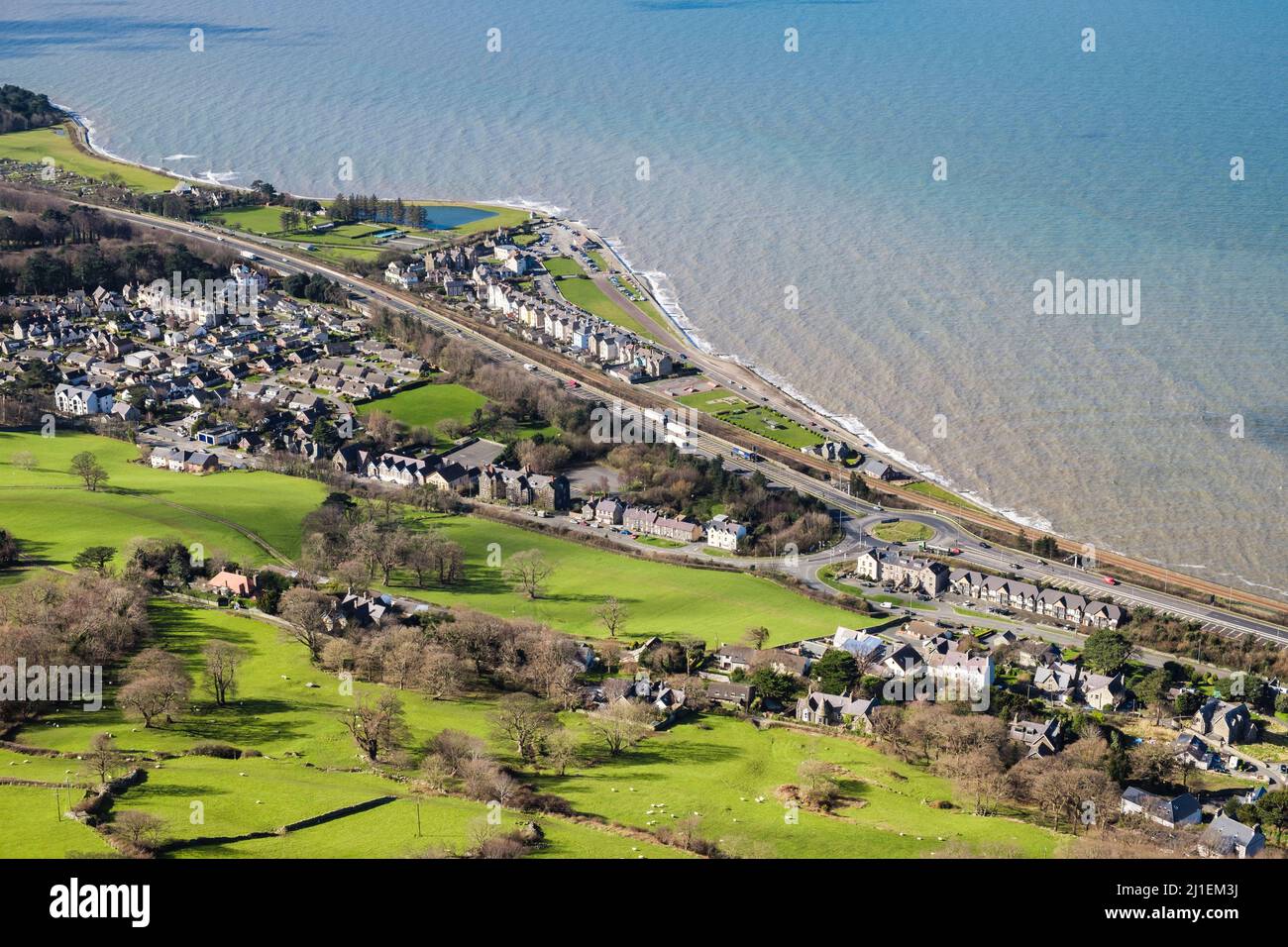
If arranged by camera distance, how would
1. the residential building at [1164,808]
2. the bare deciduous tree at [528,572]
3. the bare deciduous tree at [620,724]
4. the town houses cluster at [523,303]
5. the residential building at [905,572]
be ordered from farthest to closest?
the town houses cluster at [523,303] < the residential building at [905,572] < the bare deciduous tree at [528,572] < the bare deciduous tree at [620,724] < the residential building at [1164,808]

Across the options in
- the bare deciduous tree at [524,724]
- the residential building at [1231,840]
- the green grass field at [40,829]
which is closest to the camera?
the green grass field at [40,829]

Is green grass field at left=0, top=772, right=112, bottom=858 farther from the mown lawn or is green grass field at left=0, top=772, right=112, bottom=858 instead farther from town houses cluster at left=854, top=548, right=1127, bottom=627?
the mown lawn

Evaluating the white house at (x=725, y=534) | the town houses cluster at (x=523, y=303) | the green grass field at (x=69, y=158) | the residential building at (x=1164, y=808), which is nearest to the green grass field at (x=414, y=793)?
the residential building at (x=1164, y=808)

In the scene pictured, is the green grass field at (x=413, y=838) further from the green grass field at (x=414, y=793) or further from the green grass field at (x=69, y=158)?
the green grass field at (x=69, y=158)

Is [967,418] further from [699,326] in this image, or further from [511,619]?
[511,619]

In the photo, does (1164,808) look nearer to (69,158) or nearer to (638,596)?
(638,596)

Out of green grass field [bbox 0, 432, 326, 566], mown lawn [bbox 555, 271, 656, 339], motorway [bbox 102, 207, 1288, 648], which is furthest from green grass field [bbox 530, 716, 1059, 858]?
mown lawn [bbox 555, 271, 656, 339]

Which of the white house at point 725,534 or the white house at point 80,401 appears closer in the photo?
the white house at point 725,534
